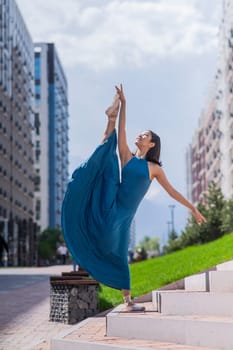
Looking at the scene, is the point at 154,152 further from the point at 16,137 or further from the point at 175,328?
the point at 16,137

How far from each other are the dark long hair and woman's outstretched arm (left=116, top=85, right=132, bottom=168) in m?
0.21

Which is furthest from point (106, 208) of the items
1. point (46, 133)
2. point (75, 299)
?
point (46, 133)

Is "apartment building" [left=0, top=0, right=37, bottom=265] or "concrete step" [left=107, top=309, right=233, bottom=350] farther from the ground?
"apartment building" [left=0, top=0, right=37, bottom=265]

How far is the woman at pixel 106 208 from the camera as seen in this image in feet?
22.6

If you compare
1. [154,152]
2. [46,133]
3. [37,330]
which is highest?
[46,133]

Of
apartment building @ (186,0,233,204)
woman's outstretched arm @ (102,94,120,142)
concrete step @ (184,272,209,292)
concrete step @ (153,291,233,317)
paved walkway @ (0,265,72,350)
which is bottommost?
paved walkway @ (0,265,72,350)

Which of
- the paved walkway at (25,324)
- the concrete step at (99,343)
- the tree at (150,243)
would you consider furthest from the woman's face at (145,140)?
the tree at (150,243)

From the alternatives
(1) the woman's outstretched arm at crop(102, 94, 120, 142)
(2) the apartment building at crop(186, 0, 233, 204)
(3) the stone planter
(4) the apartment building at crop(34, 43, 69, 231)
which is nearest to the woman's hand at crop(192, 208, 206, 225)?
(1) the woman's outstretched arm at crop(102, 94, 120, 142)

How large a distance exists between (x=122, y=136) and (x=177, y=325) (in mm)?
2212

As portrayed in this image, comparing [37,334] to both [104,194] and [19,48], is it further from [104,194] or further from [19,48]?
[19,48]

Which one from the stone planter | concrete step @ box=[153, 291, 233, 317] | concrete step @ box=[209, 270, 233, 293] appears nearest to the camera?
concrete step @ box=[153, 291, 233, 317]

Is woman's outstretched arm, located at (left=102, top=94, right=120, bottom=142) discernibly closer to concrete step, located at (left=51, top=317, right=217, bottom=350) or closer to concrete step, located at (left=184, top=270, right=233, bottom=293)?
concrete step, located at (left=184, top=270, right=233, bottom=293)

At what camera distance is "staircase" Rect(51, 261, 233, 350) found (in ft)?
18.5

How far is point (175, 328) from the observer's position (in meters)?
6.04
